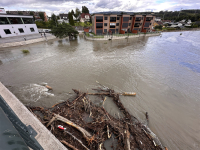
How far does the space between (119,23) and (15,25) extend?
117 ft

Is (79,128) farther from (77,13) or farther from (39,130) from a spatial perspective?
(77,13)

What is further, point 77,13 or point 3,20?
point 77,13

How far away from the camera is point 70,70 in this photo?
12773 millimetres

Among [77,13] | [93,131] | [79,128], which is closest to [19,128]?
[79,128]

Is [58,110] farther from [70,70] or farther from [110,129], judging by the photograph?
[70,70]

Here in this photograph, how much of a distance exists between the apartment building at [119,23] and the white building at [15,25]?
74.1 feet

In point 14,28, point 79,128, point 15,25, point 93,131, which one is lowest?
point 93,131

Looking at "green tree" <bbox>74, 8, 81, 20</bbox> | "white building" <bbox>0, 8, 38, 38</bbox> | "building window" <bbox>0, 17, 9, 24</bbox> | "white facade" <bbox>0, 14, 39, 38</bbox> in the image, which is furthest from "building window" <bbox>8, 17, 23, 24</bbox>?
"green tree" <bbox>74, 8, 81, 20</bbox>

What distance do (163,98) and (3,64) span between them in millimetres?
23110

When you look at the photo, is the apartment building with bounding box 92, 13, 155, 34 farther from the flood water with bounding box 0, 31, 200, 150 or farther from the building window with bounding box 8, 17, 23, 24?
the flood water with bounding box 0, 31, 200, 150

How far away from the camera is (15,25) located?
26.8 m

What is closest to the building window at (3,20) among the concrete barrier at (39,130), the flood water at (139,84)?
the flood water at (139,84)

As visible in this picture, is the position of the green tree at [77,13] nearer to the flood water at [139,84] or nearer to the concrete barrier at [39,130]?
the flood water at [139,84]

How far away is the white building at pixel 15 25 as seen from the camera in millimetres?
24641
